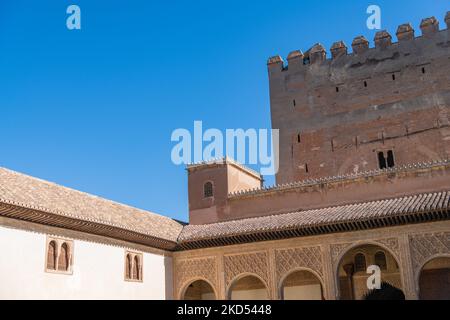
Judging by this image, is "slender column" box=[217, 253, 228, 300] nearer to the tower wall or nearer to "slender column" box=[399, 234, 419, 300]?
"slender column" box=[399, 234, 419, 300]

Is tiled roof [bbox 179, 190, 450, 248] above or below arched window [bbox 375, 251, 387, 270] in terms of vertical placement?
above

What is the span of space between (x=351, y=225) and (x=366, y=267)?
2362mm

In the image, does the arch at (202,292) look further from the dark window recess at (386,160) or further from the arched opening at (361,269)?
the dark window recess at (386,160)

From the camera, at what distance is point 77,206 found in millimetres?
15023

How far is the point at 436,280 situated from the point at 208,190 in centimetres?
775

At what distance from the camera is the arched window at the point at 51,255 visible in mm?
13328

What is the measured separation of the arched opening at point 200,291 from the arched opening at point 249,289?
774mm

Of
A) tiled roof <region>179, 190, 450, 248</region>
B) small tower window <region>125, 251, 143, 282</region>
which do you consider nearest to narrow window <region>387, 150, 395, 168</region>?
tiled roof <region>179, 190, 450, 248</region>

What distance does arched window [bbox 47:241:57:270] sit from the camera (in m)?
13.3

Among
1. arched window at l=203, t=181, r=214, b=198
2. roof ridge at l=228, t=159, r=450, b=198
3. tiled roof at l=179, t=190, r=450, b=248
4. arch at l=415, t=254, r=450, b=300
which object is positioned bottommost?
arch at l=415, t=254, r=450, b=300

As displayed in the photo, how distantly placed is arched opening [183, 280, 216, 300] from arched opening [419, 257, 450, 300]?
20.8 feet

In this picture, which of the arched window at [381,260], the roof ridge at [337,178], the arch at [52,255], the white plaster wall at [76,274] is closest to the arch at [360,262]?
the arched window at [381,260]

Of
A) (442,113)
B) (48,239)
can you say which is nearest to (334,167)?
(442,113)
